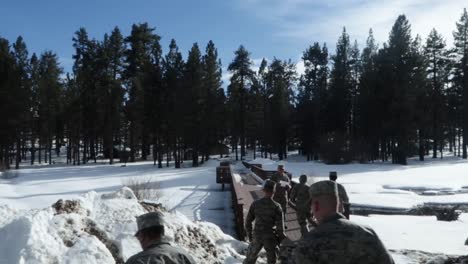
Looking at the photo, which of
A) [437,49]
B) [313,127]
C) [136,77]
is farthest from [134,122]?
[437,49]

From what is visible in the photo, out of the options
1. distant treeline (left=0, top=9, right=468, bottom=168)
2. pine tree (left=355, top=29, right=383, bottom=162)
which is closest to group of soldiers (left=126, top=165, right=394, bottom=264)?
distant treeline (left=0, top=9, right=468, bottom=168)

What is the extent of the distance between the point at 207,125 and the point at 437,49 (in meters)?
31.8

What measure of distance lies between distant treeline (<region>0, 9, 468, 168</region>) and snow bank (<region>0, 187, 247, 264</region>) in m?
34.8

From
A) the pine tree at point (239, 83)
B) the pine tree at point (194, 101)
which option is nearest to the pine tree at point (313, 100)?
the pine tree at point (239, 83)

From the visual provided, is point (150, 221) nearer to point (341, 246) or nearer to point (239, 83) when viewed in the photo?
point (341, 246)

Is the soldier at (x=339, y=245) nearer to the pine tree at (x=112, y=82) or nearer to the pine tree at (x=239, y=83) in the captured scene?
the pine tree at (x=112, y=82)

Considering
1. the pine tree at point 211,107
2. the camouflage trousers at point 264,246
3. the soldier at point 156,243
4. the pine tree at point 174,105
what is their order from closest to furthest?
1. the soldier at point 156,243
2. the camouflage trousers at point 264,246
3. the pine tree at point 174,105
4. the pine tree at point 211,107

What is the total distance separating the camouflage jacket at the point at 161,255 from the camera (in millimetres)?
2959

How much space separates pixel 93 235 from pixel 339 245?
232 inches

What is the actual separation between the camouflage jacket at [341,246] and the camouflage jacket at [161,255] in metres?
0.81

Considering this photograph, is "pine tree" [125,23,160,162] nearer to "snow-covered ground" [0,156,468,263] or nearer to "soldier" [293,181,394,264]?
"snow-covered ground" [0,156,468,263]

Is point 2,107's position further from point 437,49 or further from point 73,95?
point 437,49

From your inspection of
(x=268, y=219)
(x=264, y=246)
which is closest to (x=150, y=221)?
(x=268, y=219)

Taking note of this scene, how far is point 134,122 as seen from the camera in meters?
Result: 56.7
